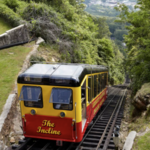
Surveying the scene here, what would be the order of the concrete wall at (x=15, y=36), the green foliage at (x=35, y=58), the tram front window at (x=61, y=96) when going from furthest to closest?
1. the concrete wall at (x=15, y=36)
2. the green foliage at (x=35, y=58)
3. the tram front window at (x=61, y=96)

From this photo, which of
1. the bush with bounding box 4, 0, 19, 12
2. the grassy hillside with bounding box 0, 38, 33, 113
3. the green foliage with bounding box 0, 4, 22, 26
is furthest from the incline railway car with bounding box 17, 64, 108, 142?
the bush with bounding box 4, 0, 19, 12

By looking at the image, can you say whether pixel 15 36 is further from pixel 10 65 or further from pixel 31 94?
pixel 31 94

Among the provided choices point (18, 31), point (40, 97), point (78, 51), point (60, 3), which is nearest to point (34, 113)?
point (40, 97)

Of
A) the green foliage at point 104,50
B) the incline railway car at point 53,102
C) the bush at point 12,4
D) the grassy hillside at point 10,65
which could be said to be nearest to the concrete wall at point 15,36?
the grassy hillside at point 10,65

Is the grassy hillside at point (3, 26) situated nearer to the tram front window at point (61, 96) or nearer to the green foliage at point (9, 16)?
the green foliage at point (9, 16)

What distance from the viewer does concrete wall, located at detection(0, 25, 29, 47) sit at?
14355mm

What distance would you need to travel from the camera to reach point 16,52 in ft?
47.5

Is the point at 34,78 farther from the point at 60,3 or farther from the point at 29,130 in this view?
the point at 60,3

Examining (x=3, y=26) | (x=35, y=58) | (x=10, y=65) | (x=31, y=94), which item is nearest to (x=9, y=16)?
(x=3, y=26)

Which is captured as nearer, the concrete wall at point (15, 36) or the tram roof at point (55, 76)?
the tram roof at point (55, 76)

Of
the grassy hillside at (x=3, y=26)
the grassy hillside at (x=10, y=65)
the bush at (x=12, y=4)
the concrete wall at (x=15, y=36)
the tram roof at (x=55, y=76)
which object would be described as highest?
the bush at (x=12, y=4)

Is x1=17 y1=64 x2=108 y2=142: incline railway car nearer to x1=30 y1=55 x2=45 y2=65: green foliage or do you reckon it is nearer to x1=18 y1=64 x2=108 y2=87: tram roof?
x1=18 y1=64 x2=108 y2=87: tram roof

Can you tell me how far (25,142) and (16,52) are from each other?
901 cm

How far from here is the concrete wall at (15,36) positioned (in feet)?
47.1
